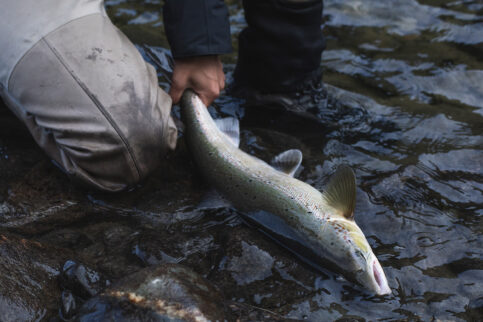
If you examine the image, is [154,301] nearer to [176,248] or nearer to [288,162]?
[176,248]

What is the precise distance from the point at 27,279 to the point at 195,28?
198 cm

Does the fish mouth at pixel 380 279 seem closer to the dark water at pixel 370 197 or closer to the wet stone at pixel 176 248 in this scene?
the dark water at pixel 370 197

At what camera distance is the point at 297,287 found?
2.69m

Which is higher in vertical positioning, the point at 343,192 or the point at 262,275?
the point at 343,192

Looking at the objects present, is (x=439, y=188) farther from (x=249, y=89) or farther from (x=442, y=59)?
(x=442, y=59)

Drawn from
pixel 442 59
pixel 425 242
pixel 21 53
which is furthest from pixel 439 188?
pixel 21 53

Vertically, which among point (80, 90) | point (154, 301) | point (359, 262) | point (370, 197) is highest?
point (80, 90)

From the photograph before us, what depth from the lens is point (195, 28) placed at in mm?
3434

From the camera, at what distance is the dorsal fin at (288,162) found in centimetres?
333

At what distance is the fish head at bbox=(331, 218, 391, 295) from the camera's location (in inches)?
101

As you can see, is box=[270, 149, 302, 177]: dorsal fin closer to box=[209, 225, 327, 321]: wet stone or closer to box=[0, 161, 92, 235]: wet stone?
box=[209, 225, 327, 321]: wet stone

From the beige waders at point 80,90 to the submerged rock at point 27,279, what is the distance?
0.68 metres

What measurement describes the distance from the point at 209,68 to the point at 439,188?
6.10ft

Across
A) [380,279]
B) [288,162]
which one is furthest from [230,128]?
[380,279]
